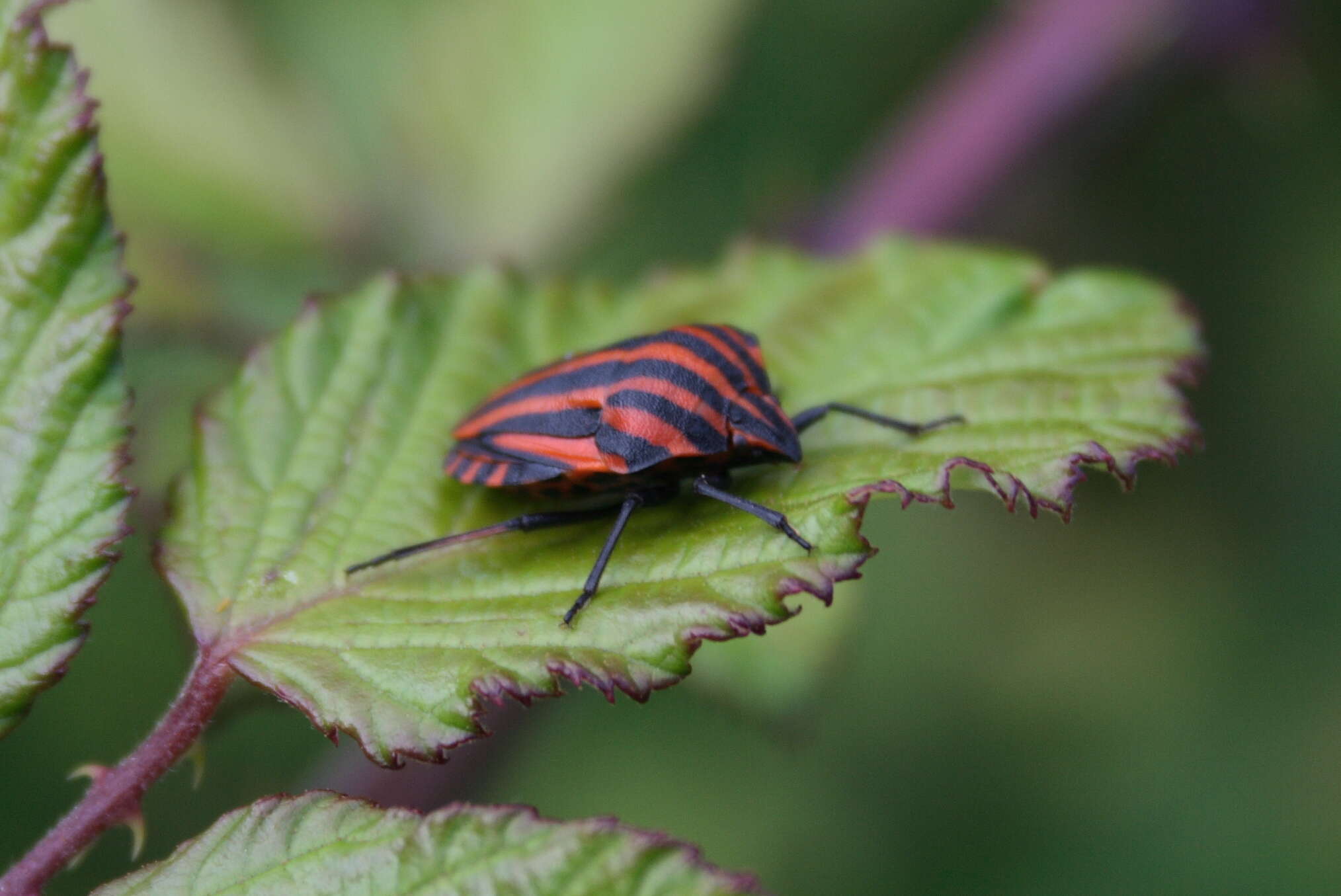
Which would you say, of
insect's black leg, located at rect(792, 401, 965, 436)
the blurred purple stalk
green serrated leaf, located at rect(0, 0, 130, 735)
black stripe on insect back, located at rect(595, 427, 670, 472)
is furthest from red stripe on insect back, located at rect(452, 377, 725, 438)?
the blurred purple stalk

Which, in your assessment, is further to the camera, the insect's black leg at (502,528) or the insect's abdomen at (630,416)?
the insect's abdomen at (630,416)

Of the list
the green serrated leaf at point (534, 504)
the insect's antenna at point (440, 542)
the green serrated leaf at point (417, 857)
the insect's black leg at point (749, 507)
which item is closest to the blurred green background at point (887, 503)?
the green serrated leaf at point (534, 504)

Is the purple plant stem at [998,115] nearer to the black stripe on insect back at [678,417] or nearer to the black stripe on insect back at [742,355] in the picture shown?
the black stripe on insect back at [742,355]

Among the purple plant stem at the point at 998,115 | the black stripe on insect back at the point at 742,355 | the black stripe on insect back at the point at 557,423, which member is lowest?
the black stripe on insect back at the point at 557,423

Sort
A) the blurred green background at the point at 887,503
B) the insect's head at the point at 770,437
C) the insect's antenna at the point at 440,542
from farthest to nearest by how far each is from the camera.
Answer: the blurred green background at the point at 887,503 → the insect's head at the point at 770,437 → the insect's antenna at the point at 440,542

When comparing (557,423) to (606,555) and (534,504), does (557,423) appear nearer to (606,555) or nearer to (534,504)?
(534,504)

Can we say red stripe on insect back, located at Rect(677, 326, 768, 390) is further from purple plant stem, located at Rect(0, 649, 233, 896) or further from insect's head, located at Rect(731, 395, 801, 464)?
purple plant stem, located at Rect(0, 649, 233, 896)

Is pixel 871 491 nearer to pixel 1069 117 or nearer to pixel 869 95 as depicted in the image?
pixel 1069 117

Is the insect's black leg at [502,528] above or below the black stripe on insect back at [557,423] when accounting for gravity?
below
